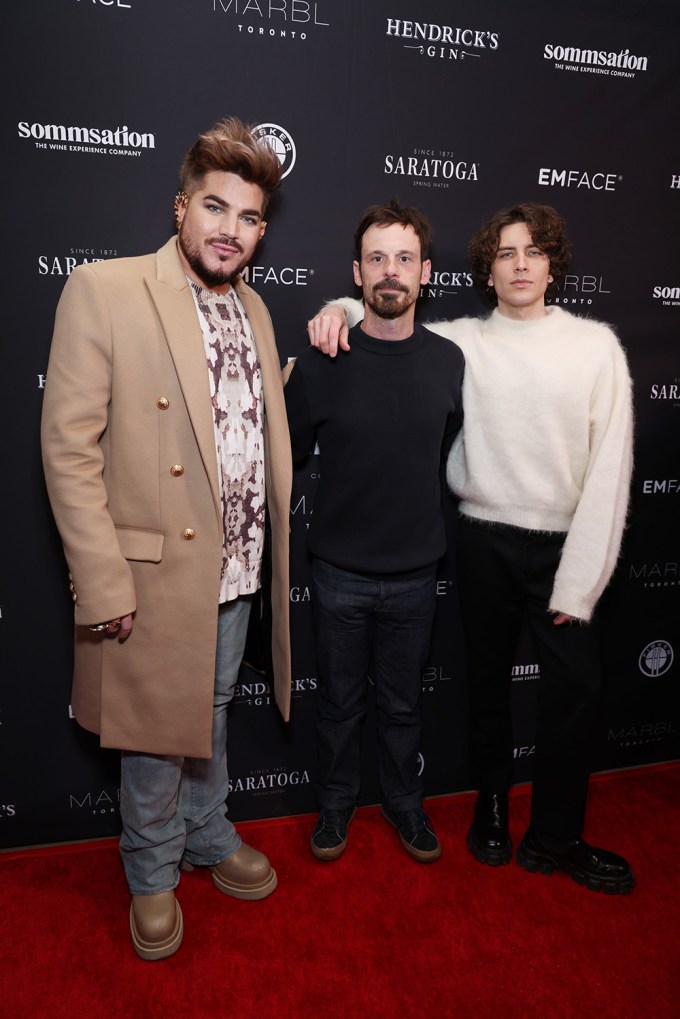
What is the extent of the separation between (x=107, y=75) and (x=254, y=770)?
2377 mm

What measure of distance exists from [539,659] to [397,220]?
59.4 inches

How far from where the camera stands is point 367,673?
2.68m

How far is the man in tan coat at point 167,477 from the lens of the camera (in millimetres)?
1792

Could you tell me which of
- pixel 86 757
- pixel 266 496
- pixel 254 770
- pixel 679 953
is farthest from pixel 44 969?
pixel 679 953

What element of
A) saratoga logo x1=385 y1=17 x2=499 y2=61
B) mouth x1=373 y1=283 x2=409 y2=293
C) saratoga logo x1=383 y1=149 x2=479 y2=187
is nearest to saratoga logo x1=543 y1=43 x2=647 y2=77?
saratoga logo x1=385 y1=17 x2=499 y2=61

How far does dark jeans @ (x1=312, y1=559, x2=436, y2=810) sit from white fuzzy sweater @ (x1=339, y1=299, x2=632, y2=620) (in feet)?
1.37

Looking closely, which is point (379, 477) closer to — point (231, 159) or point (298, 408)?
point (298, 408)

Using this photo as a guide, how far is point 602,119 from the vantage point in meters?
2.53

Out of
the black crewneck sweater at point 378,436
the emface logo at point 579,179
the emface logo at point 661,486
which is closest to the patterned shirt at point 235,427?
the black crewneck sweater at point 378,436

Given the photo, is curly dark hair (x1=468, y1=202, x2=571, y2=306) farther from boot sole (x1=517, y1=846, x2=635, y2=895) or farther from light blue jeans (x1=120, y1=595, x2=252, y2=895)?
A: boot sole (x1=517, y1=846, x2=635, y2=895)

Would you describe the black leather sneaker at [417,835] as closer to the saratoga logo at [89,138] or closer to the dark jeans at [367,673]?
the dark jeans at [367,673]

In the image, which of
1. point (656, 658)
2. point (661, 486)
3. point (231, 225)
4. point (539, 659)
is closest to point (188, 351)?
point (231, 225)

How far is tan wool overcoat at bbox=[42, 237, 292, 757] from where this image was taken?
178 centimetres

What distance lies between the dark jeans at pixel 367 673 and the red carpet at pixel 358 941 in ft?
0.82
